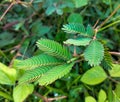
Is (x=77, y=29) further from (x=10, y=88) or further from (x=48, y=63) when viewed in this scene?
A: (x=10, y=88)

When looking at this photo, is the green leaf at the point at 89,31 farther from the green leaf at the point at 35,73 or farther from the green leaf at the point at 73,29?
the green leaf at the point at 35,73

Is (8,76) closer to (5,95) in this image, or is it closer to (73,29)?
(5,95)

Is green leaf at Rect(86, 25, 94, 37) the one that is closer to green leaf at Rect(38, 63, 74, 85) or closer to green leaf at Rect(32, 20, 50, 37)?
green leaf at Rect(38, 63, 74, 85)

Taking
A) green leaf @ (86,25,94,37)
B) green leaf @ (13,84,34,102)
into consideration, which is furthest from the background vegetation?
green leaf @ (86,25,94,37)

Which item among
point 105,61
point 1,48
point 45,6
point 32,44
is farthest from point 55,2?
point 105,61

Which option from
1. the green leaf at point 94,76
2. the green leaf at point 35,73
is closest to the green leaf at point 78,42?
the green leaf at point 35,73

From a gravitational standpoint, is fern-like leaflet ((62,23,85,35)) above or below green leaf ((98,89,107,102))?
above

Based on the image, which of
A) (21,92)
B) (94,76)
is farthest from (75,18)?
(21,92)
